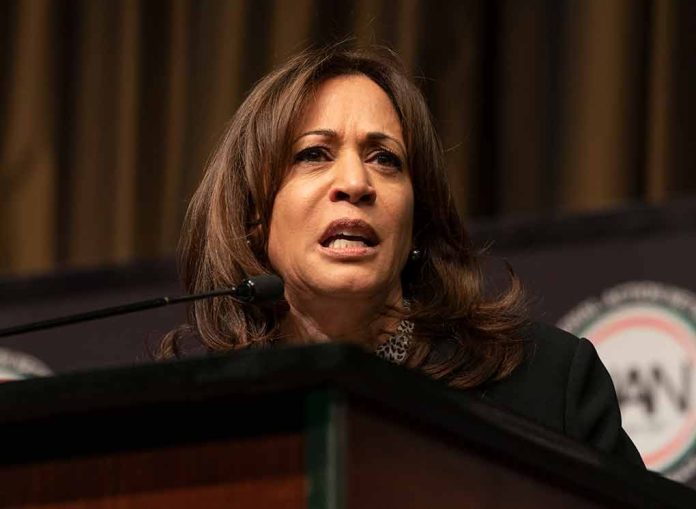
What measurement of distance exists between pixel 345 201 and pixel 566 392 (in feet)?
1.11

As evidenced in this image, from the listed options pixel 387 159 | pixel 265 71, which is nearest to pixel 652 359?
pixel 387 159

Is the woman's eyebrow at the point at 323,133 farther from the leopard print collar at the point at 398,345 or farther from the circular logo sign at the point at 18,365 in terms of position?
the circular logo sign at the point at 18,365

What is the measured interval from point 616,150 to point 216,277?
1434mm

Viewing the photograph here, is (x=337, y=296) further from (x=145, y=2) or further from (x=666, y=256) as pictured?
(x=145, y=2)

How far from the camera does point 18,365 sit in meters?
3.29

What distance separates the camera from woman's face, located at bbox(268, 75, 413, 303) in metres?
1.97

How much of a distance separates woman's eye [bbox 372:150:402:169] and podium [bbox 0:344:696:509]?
768 mm

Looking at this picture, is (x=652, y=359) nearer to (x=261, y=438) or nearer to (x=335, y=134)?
(x=335, y=134)

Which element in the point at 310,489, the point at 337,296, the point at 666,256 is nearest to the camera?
the point at 310,489

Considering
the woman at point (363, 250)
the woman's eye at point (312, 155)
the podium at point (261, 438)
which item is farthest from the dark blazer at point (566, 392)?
the podium at point (261, 438)

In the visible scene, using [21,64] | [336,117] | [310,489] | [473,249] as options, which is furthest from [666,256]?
[21,64]

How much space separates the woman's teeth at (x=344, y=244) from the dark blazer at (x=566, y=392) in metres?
0.22

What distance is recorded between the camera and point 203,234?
7.18 feet

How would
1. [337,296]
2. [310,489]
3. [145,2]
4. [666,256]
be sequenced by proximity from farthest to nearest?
[145,2], [666,256], [337,296], [310,489]
